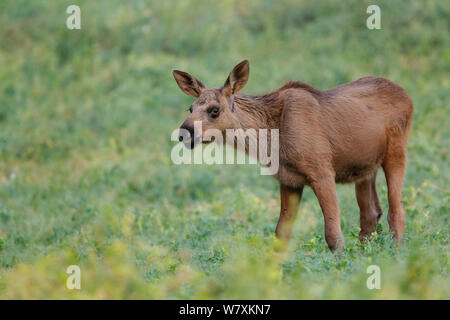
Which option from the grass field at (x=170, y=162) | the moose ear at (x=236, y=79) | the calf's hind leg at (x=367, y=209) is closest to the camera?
the grass field at (x=170, y=162)

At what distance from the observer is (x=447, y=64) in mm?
16812

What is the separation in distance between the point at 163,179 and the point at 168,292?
7.22 meters

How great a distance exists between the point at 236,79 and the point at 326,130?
49.1 inches

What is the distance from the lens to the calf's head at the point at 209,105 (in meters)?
7.56

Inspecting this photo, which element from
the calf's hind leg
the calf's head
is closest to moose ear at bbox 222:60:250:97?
the calf's head

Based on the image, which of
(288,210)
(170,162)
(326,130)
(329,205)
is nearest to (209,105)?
(326,130)

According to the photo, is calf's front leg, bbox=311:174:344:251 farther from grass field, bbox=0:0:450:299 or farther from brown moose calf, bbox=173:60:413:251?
grass field, bbox=0:0:450:299

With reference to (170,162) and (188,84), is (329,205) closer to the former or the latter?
(188,84)

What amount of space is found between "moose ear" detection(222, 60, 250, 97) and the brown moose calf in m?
0.01

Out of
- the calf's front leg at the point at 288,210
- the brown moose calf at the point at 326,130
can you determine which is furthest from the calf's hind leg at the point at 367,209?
the calf's front leg at the point at 288,210

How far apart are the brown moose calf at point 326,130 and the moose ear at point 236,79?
0.04ft

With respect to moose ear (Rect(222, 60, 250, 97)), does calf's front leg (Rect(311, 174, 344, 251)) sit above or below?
below

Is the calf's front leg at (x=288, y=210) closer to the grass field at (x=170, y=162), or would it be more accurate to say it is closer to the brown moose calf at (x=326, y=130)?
the brown moose calf at (x=326, y=130)

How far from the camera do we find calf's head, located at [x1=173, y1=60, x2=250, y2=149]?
756cm
